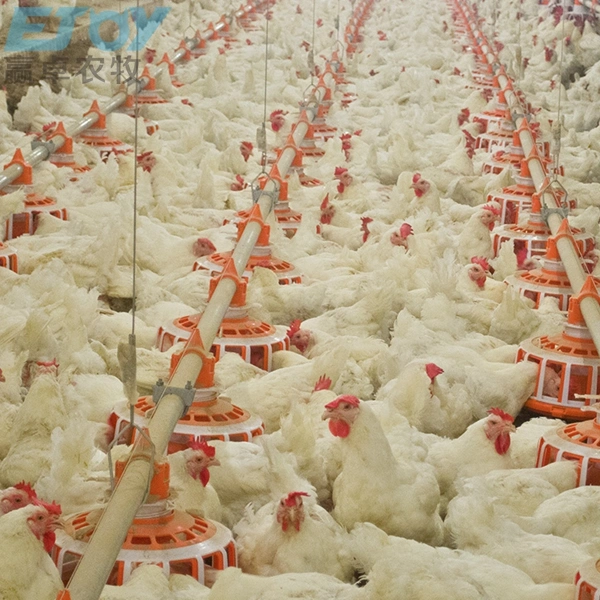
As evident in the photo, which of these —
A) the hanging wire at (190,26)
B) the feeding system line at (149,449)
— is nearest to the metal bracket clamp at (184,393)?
the feeding system line at (149,449)

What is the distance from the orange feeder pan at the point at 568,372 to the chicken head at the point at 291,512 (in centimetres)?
182

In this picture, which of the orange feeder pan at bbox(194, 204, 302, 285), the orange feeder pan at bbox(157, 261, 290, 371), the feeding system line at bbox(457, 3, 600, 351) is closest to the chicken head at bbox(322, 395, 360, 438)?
the orange feeder pan at bbox(157, 261, 290, 371)

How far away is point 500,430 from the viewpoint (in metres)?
4.17

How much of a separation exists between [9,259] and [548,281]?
2.52 m

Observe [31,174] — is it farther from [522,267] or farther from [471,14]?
[471,14]

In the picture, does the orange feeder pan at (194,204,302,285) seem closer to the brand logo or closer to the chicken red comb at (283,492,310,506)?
the chicken red comb at (283,492,310,506)

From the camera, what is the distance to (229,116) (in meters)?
10.3

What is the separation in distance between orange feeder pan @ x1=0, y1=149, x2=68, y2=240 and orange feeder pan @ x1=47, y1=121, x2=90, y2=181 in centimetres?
74

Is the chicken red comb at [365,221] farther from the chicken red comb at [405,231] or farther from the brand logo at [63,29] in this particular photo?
the brand logo at [63,29]

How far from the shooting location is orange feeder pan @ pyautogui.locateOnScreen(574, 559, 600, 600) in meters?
2.98

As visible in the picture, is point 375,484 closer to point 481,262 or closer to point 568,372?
point 568,372

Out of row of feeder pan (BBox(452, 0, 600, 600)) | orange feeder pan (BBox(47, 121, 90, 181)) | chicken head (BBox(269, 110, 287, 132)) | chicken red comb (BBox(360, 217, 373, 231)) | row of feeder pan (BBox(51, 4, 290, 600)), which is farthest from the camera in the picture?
chicken head (BBox(269, 110, 287, 132))

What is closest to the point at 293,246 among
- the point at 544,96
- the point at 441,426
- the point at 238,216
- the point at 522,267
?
the point at 238,216

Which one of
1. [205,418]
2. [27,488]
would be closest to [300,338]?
[205,418]
